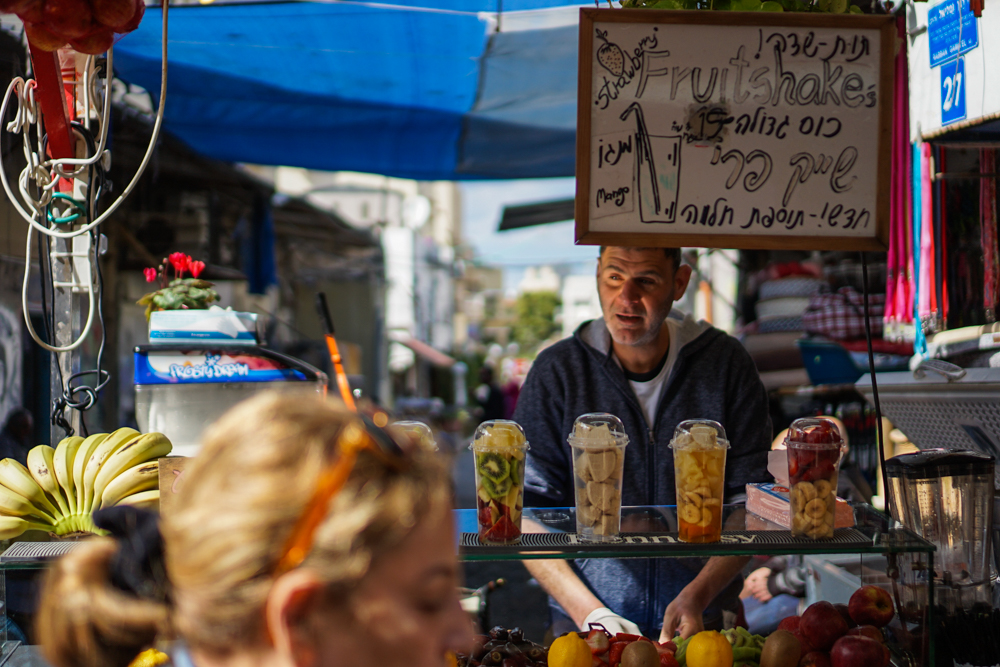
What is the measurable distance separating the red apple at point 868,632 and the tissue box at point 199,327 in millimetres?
2657

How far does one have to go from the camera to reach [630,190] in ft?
6.94

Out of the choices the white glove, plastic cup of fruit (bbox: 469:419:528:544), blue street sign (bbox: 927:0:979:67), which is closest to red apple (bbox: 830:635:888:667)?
the white glove

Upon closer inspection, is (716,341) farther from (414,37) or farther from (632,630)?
(414,37)

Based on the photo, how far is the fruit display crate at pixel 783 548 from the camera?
1.87m

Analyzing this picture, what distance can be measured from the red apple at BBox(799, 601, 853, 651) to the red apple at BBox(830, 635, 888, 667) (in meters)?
0.07

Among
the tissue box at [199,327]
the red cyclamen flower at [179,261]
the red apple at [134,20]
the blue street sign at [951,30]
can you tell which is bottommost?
the tissue box at [199,327]

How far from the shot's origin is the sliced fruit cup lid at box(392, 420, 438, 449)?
1.88 meters

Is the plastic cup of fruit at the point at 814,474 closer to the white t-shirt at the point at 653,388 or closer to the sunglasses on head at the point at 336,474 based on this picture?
the white t-shirt at the point at 653,388

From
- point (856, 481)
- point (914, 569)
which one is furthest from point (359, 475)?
point (856, 481)

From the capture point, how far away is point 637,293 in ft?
8.98

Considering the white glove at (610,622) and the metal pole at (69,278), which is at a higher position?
the metal pole at (69,278)

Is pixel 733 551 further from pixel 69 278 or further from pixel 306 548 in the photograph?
pixel 69 278

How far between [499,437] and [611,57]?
1.00 metres

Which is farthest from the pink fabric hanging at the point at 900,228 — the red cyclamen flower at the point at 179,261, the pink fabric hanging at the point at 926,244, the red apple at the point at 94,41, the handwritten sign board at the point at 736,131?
the red apple at the point at 94,41
